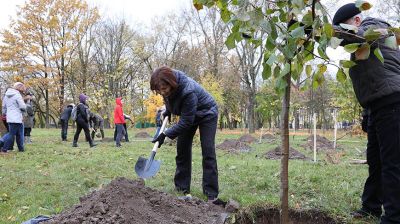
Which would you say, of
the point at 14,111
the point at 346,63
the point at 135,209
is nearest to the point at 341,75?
the point at 346,63

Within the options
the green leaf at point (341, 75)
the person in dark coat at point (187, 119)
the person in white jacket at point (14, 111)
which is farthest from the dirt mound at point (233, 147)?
the green leaf at point (341, 75)

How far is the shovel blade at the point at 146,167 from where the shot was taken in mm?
4375

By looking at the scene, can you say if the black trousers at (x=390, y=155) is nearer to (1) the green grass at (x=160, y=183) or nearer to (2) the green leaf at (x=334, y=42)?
Answer: (1) the green grass at (x=160, y=183)

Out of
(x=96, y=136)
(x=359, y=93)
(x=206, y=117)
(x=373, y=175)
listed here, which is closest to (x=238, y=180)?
(x=206, y=117)

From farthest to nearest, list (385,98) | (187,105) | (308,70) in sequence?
1. (187,105)
2. (385,98)
3. (308,70)

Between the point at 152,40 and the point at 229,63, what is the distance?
9352 millimetres

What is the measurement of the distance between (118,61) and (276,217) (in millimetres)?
38535

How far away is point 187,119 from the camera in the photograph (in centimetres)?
432

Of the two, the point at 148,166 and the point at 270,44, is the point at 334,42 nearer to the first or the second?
the point at 270,44

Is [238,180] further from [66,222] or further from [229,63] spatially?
[229,63]

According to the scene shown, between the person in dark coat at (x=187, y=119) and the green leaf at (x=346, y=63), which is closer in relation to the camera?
the green leaf at (x=346, y=63)

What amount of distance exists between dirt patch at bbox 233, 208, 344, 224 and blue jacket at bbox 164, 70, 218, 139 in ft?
3.95

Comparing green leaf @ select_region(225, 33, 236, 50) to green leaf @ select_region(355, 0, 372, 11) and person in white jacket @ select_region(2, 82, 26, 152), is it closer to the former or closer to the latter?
green leaf @ select_region(355, 0, 372, 11)

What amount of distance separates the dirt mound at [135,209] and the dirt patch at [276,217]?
0.79 feet
